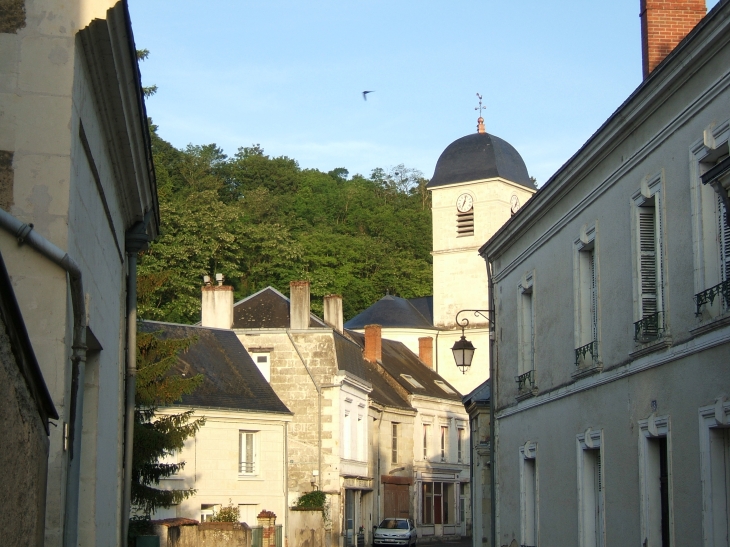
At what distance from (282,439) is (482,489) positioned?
386 inches

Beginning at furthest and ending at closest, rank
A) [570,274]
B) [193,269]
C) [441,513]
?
[193,269] < [441,513] < [570,274]

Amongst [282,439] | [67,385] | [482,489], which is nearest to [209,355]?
[282,439]

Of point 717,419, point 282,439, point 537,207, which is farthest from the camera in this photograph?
point 282,439

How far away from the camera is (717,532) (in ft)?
32.8

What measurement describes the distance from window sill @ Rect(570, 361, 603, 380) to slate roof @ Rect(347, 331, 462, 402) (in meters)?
32.0

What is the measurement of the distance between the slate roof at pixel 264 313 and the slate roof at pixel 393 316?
1926cm

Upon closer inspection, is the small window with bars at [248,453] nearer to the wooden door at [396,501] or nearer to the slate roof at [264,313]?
the slate roof at [264,313]

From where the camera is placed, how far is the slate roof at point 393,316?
5888cm

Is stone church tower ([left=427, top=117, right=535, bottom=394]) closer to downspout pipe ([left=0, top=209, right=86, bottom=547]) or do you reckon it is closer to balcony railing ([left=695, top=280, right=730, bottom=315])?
balcony railing ([left=695, top=280, right=730, bottom=315])

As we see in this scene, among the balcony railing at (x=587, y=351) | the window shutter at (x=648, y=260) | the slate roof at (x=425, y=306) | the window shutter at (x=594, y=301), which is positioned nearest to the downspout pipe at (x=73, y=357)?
the window shutter at (x=648, y=260)

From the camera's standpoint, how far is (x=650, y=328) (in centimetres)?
1195

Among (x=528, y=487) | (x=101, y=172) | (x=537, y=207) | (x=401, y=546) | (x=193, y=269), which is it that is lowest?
(x=401, y=546)

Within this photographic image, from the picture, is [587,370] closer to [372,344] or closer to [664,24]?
[664,24]

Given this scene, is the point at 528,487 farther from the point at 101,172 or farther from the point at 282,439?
the point at 282,439
